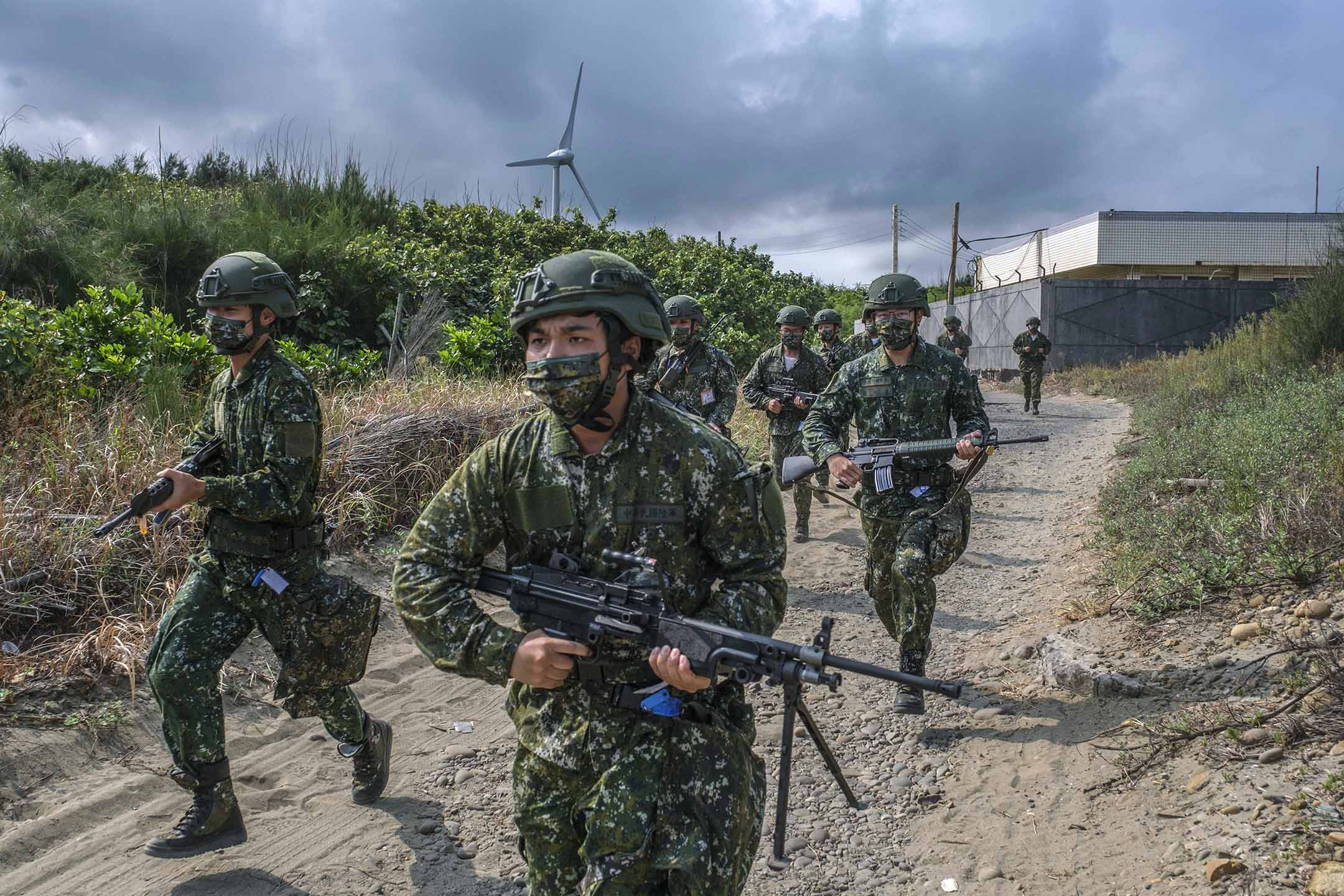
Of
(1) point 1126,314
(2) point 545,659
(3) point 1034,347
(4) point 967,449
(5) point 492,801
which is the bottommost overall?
(5) point 492,801

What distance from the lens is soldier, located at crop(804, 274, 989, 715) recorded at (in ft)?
17.1

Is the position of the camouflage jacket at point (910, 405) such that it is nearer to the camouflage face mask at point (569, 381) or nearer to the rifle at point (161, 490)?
the rifle at point (161, 490)

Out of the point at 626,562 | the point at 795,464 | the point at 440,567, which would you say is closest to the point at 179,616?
the point at 440,567

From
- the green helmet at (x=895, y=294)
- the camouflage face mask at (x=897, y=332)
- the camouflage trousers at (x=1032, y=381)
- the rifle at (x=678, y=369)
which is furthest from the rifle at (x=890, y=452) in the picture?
the camouflage trousers at (x=1032, y=381)

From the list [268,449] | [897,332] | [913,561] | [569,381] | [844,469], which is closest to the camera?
[569,381]

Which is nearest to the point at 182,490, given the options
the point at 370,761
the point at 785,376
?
the point at 370,761

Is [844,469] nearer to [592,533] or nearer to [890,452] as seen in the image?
[890,452]

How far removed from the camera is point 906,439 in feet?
18.3

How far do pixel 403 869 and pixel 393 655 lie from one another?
2.47m

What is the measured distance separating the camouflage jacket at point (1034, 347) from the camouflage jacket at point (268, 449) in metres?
17.4

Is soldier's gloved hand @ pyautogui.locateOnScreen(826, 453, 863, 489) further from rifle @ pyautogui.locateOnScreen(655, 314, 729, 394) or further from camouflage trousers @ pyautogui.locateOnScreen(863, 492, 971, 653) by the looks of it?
rifle @ pyautogui.locateOnScreen(655, 314, 729, 394)

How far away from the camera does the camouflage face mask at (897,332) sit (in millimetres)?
5535

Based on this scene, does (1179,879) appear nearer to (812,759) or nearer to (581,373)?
(812,759)

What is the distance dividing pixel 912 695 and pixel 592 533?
3336 millimetres
